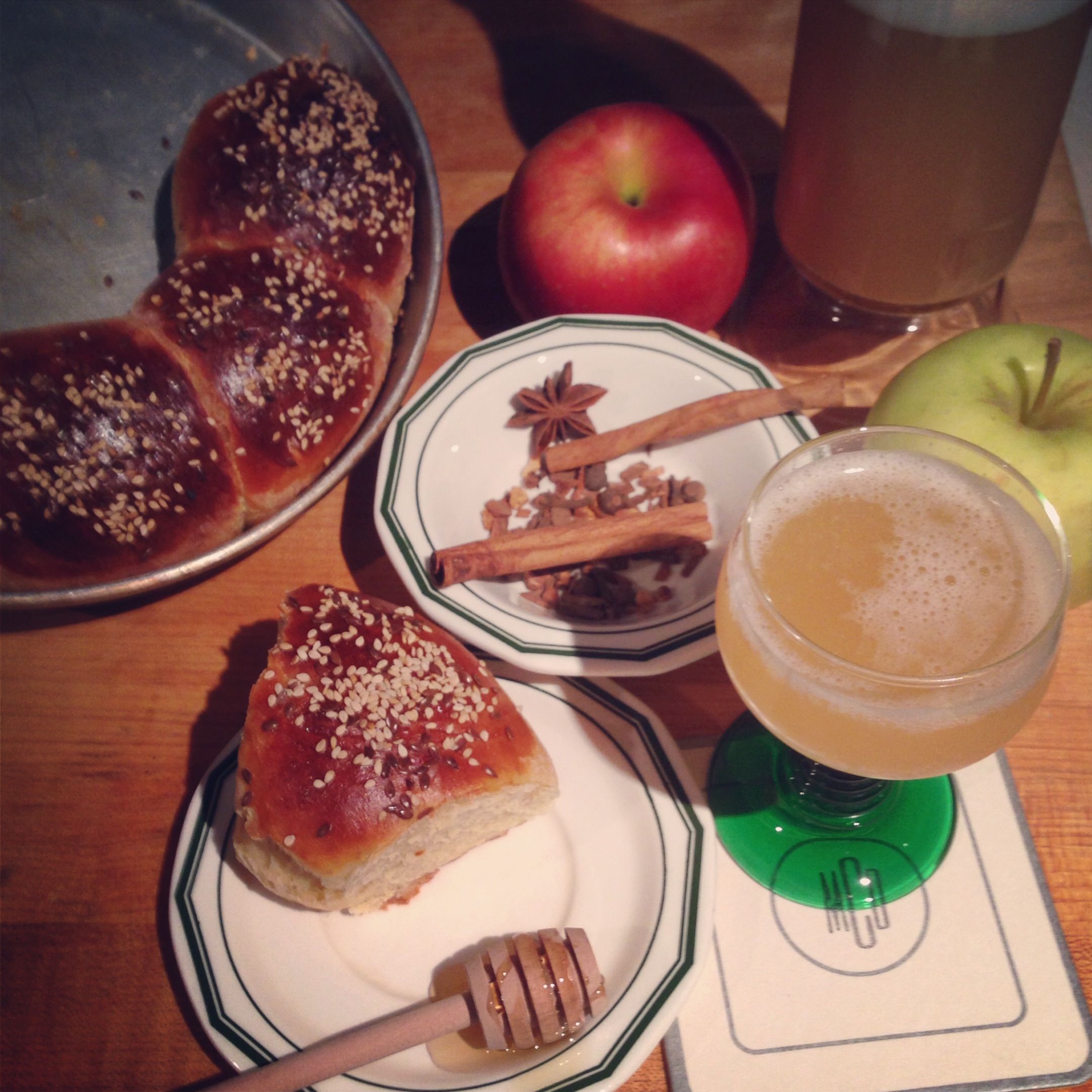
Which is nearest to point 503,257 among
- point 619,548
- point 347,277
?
point 347,277

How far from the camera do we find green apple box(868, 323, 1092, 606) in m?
0.94

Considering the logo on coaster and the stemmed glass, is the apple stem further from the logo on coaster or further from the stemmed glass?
the logo on coaster

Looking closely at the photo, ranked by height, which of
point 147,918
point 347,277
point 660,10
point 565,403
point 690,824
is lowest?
point 147,918

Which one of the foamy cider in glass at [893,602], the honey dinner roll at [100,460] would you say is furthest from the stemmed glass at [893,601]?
the honey dinner roll at [100,460]

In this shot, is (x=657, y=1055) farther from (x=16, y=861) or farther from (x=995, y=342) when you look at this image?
(x=995, y=342)

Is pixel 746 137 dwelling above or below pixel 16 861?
above

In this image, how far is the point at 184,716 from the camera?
1.09 m

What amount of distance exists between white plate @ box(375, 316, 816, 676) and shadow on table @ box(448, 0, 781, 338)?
279 millimetres

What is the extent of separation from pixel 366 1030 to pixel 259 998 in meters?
0.12

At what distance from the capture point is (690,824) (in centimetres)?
95

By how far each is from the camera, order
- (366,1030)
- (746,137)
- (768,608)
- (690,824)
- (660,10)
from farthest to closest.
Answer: (660,10)
(746,137)
(690,824)
(366,1030)
(768,608)

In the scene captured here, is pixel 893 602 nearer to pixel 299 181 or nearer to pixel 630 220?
pixel 630 220

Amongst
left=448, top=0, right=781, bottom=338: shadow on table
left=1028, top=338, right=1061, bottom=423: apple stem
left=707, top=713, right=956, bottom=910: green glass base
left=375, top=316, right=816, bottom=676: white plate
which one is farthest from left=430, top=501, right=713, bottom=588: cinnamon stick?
left=448, top=0, right=781, bottom=338: shadow on table

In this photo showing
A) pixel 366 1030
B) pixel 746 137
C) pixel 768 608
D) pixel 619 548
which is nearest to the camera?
pixel 768 608
